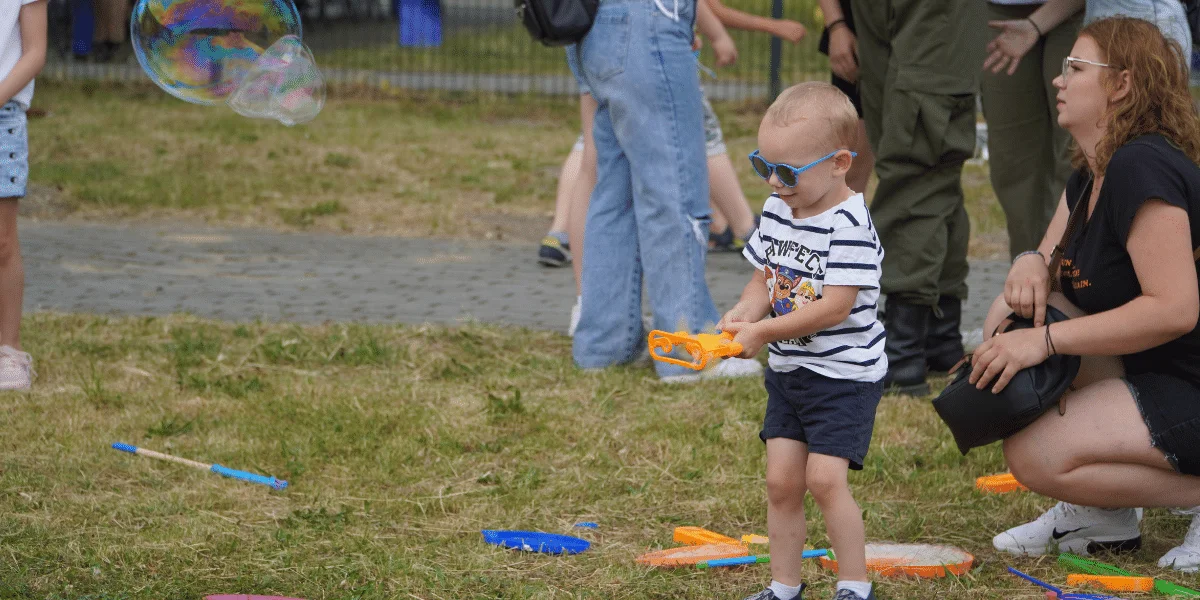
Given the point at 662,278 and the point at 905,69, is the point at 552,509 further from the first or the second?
the point at 905,69

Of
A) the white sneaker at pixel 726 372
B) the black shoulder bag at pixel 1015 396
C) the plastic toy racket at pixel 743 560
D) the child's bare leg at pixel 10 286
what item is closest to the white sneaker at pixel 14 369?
the child's bare leg at pixel 10 286

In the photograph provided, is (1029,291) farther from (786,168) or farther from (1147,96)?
(786,168)

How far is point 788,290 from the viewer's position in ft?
9.63

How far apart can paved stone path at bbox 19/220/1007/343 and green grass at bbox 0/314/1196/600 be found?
68 centimetres

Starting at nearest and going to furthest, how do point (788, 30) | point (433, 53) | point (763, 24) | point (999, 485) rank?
1. point (999, 485)
2. point (788, 30)
3. point (763, 24)
4. point (433, 53)

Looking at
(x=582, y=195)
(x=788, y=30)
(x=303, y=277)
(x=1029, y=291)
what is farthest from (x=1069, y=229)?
(x=303, y=277)

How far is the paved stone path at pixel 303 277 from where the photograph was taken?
6039mm

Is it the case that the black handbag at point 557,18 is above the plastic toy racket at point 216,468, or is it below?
above

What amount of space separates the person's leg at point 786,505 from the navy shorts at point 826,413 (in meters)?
0.03

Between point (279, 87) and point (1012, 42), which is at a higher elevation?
point (1012, 42)

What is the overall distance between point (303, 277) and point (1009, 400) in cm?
437

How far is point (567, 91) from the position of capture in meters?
13.3

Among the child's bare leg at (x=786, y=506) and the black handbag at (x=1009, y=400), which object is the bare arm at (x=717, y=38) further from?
the child's bare leg at (x=786, y=506)

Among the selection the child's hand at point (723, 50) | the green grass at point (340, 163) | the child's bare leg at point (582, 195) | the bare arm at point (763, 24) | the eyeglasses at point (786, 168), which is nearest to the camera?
the eyeglasses at point (786, 168)
